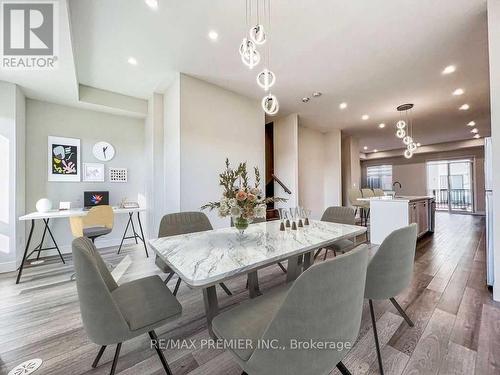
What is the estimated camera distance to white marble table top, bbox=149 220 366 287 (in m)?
1.03

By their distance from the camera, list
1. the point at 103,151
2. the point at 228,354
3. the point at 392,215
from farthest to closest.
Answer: the point at 103,151 → the point at 392,215 → the point at 228,354

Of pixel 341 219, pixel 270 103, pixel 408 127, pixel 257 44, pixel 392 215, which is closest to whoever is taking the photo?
pixel 257 44

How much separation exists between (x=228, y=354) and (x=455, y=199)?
1171 cm

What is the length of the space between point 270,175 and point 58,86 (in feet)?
15.8

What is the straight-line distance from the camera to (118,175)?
4.23 m

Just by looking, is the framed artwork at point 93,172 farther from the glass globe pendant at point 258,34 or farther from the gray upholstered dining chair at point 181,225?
the glass globe pendant at point 258,34

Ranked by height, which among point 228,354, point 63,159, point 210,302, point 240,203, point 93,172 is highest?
point 63,159

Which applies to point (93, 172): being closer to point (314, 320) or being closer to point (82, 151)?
point (82, 151)

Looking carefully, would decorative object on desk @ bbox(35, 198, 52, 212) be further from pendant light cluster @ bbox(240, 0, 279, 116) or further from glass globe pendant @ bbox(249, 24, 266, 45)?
glass globe pendant @ bbox(249, 24, 266, 45)

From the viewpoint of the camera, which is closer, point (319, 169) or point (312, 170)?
point (312, 170)

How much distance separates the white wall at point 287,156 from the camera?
5.23m

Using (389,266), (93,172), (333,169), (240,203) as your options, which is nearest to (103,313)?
(240,203)

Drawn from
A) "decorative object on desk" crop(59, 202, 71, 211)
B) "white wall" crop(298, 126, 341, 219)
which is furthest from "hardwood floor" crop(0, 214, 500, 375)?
"white wall" crop(298, 126, 341, 219)

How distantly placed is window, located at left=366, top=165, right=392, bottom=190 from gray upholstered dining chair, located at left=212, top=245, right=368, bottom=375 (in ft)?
38.2
